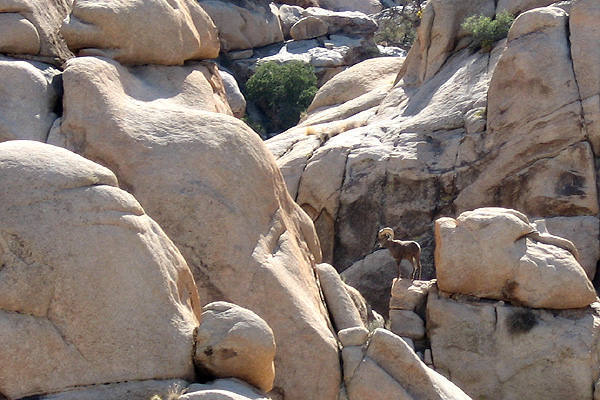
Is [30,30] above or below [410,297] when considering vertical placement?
above

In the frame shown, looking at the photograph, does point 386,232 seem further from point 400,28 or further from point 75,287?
point 400,28

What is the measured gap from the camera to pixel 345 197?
23234mm

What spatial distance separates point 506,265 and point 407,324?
1.93m

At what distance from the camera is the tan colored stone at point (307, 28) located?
46.3 metres

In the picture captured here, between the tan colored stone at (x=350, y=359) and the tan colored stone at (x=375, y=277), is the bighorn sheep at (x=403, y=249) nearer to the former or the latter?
the tan colored stone at (x=375, y=277)

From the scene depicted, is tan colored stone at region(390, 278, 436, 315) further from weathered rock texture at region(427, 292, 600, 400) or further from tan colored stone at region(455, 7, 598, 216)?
tan colored stone at region(455, 7, 598, 216)

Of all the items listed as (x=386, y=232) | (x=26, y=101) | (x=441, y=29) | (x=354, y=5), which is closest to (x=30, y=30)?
(x=26, y=101)

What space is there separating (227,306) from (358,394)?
2711 millimetres

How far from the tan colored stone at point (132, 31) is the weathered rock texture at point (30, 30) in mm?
326

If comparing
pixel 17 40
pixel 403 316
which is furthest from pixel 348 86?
pixel 17 40

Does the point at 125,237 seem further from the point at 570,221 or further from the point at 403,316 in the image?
the point at 570,221

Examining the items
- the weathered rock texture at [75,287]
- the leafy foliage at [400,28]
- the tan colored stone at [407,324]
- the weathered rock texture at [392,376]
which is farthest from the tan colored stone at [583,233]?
the leafy foliage at [400,28]

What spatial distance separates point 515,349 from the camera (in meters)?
17.8

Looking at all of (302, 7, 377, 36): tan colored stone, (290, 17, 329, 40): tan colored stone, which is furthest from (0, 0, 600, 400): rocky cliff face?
(302, 7, 377, 36): tan colored stone
